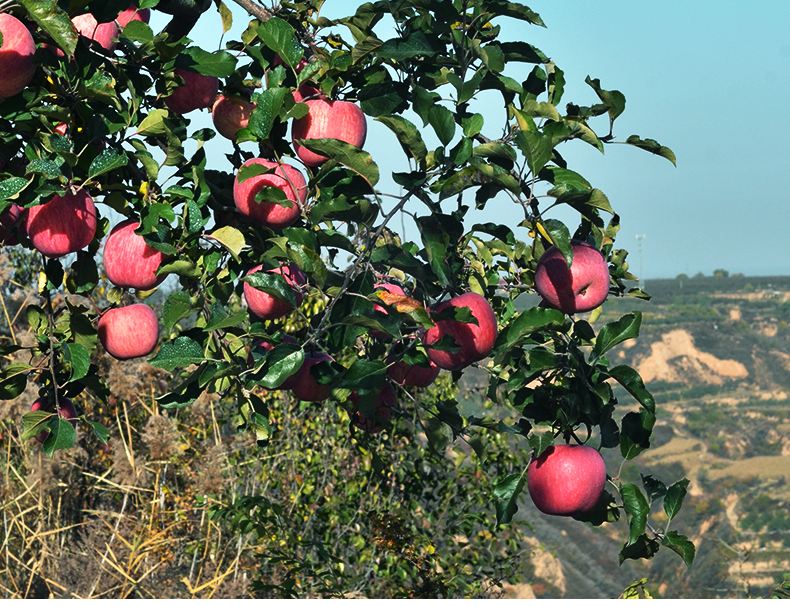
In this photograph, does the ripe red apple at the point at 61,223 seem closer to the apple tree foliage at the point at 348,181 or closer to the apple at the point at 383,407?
the apple tree foliage at the point at 348,181

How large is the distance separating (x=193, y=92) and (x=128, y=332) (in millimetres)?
471

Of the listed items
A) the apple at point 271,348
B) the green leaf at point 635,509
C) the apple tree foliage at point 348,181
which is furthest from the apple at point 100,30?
the green leaf at point 635,509

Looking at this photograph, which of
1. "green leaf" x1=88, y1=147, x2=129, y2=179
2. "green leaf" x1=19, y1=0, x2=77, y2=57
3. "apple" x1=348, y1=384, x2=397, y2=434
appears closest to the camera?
"green leaf" x1=19, y1=0, x2=77, y2=57

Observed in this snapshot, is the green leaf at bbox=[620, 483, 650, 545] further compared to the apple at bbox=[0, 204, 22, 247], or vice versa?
the apple at bbox=[0, 204, 22, 247]

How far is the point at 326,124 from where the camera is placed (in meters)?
1.18

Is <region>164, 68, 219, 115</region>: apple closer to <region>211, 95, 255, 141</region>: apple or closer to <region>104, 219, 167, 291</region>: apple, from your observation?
<region>211, 95, 255, 141</region>: apple

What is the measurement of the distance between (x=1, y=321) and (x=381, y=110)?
15.8 ft

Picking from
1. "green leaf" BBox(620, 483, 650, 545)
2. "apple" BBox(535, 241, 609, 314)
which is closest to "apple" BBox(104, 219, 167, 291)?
"apple" BBox(535, 241, 609, 314)

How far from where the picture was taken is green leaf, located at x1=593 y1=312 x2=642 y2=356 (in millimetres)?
1175

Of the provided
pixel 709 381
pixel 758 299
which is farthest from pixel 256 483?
pixel 758 299

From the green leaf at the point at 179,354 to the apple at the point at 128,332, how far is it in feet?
0.74

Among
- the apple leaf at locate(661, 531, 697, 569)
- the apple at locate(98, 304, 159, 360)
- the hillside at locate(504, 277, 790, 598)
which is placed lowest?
the hillside at locate(504, 277, 790, 598)

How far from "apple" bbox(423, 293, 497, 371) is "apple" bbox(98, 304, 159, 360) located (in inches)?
21.9
